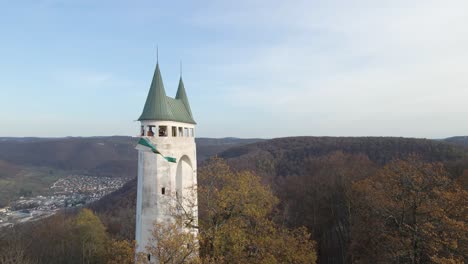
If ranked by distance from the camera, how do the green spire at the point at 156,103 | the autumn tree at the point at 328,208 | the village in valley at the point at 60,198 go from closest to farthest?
1. the green spire at the point at 156,103
2. the autumn tree at the point at 328,208
3. the village in valley at the point at 60,198

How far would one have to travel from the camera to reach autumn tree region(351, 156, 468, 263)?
54.9 feet

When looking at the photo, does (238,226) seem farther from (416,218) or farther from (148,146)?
(416,218)

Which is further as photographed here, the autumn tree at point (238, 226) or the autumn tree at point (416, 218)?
the autumn tree at point (238, 226)

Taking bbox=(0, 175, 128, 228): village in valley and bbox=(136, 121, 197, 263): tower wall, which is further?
bbox=(0, 175, 128, 228): village in valley

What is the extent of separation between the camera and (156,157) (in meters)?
20.5

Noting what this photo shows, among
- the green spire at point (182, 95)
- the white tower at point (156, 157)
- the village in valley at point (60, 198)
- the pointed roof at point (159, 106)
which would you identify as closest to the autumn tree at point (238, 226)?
the white tower at point (156, 157)

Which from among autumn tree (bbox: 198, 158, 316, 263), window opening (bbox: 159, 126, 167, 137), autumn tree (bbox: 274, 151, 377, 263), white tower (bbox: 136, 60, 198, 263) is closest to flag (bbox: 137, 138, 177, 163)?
white tower (bbox: 136, 60, 198, 263)

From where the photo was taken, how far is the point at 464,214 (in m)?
17.8

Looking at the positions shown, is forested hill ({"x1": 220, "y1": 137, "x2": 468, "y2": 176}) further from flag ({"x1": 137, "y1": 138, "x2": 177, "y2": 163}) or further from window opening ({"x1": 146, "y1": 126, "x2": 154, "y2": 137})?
window opening ({"x1": 146, "y1": 126, "x2": 154, "y2": 137})

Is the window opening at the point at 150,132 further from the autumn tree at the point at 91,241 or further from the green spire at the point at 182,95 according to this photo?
the autumn tree at the point at 91,241

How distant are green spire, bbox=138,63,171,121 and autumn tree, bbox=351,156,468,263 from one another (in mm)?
16347

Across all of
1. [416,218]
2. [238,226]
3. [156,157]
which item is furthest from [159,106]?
[416,218]

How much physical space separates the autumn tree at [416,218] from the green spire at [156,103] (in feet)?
53.6

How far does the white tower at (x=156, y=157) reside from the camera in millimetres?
20281
